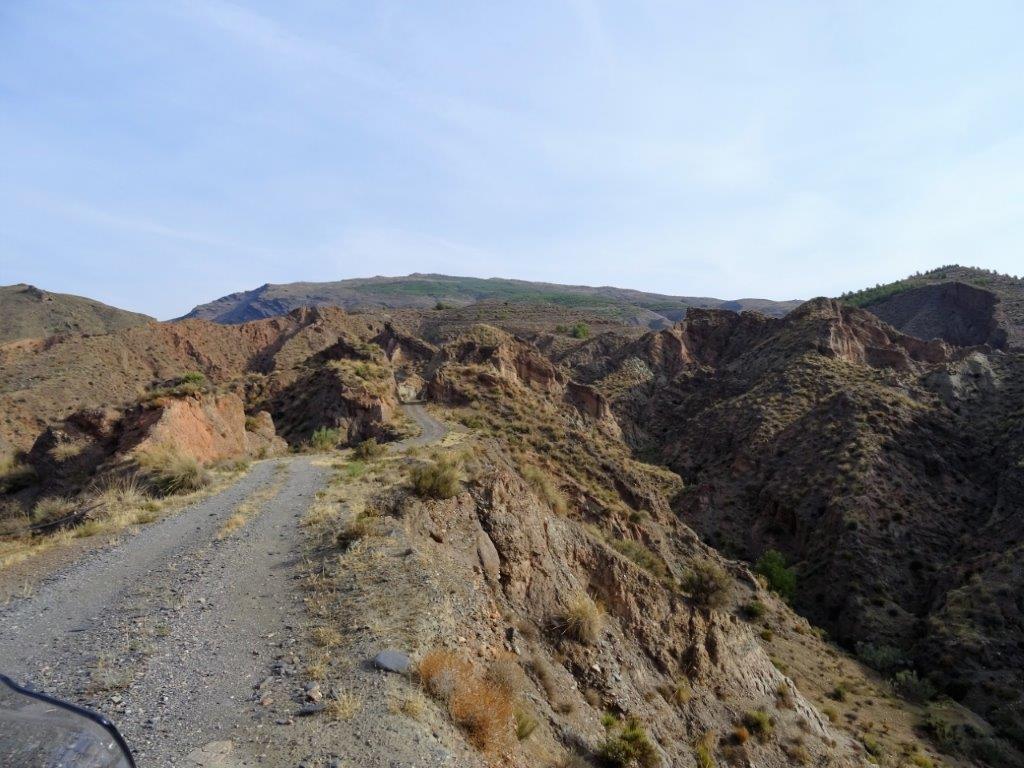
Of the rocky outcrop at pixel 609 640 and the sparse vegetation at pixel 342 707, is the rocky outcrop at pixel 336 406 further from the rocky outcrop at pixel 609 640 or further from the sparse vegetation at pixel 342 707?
the sparse vegetation at pixel 342 707

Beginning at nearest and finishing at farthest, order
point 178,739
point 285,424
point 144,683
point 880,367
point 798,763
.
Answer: point 178,739 → point 144,683 → point 798,763 → point 285,424 → point 880,367

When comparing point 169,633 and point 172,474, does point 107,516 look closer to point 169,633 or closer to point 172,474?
point 172,474

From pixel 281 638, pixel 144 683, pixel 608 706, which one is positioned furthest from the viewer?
pixel 608 706

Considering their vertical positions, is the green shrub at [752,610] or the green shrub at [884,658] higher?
the green shrub at [752,610]

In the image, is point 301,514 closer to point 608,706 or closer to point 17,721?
point 608,706

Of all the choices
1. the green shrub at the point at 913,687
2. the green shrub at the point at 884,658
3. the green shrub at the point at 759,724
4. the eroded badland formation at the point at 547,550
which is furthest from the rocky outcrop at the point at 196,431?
the green shrub at the point at 884,658

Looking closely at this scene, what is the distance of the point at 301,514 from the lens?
12805mm

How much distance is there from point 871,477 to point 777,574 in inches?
406

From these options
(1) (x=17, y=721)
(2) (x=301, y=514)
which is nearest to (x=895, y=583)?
(2) (x=301, y=514)

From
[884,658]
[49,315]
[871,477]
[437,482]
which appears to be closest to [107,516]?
[437,482]

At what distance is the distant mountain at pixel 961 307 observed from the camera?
3145 inches

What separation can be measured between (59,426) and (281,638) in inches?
659

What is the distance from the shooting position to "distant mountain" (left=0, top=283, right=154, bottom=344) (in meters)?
83.6

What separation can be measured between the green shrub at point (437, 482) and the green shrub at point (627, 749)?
18.4ft
